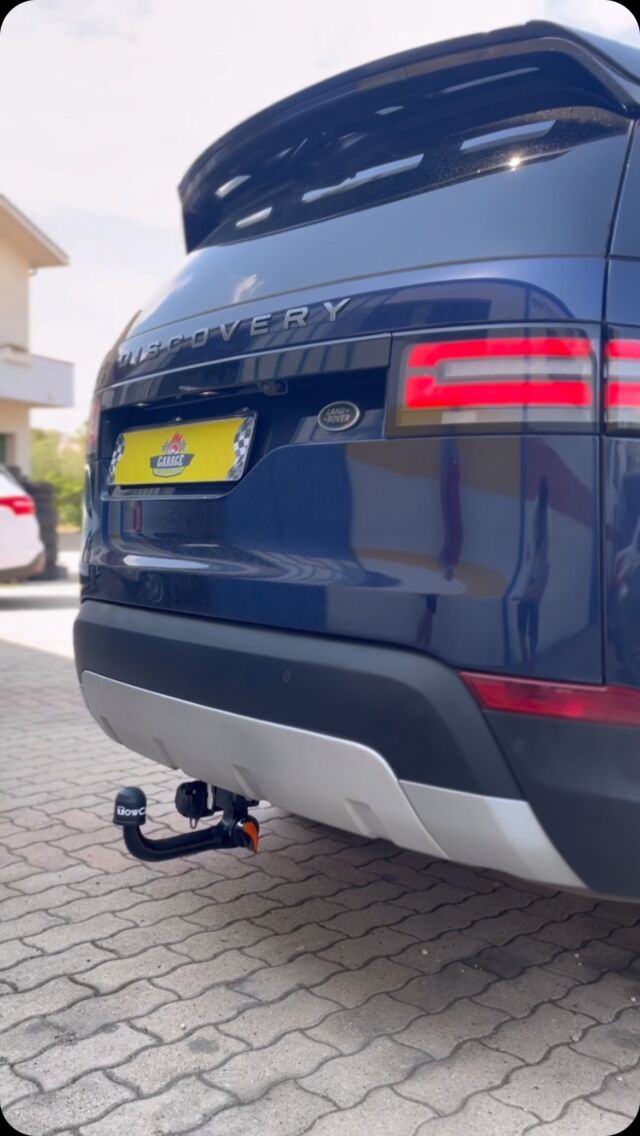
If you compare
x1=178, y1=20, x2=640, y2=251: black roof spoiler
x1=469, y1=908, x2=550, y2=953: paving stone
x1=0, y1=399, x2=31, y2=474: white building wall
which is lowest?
x1=469, y1=908, x2=550, y2=953: paving stone

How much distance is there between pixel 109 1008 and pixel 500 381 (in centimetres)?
165

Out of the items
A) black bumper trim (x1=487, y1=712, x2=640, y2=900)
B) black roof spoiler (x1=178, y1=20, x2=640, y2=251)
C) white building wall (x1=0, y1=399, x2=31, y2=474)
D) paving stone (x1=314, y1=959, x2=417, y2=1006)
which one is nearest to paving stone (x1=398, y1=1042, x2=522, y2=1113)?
paving stone (x1=314, y1=959, x2=417, y2=1006)

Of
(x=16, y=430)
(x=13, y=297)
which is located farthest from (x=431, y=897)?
(x=13, y=297)

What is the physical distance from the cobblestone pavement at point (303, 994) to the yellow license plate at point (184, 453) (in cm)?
121

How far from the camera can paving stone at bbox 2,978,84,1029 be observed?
2.32 m

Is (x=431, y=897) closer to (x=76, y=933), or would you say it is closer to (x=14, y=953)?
(x=76, y=933)

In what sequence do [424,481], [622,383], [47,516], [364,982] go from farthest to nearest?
[47,516] → [364,982] → [424,481] → [622,383]

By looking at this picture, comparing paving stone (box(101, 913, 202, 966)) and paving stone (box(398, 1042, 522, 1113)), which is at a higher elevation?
paving stone (box(101, 913, 202, 966))

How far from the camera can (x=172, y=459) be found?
2537 millimetres

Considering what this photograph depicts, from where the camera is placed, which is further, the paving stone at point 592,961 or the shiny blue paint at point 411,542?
the paving stone at point 592,961

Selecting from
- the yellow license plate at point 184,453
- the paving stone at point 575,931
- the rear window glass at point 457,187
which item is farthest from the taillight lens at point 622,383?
the paving stone at point 575,931

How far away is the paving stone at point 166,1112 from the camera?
191 centimetres

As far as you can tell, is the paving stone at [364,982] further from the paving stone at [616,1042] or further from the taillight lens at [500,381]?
the taillight lens at [500,381]

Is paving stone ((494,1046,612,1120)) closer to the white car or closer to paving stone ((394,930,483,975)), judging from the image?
paving stone ((394,930,483,975))
